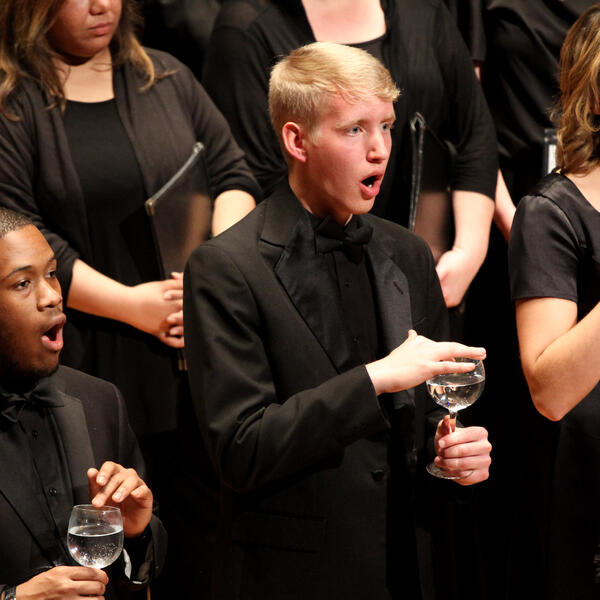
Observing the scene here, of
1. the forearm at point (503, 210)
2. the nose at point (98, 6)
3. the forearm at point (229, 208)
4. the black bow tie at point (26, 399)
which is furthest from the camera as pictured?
the forearm at point (503, 210)

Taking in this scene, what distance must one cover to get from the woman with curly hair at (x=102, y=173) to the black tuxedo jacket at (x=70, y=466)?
2.11 ft

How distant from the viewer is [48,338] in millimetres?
2705

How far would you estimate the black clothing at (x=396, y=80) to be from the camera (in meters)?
3.79

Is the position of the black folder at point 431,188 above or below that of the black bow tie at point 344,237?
below

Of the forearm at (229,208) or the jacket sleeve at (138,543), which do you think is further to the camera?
the forearm at (229,208)

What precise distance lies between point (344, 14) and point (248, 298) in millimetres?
1490

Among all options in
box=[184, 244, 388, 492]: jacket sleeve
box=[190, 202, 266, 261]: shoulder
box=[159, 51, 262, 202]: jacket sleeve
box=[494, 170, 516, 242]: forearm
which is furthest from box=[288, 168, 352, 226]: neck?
box=[494, 170, 516, 242]: forearm

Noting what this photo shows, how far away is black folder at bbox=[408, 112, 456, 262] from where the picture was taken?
3.76 meters

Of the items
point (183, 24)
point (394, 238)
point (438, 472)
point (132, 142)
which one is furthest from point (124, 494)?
point (183, 24)

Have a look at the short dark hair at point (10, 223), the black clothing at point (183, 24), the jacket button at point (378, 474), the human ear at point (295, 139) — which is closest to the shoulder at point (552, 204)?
the human ear at point (295, 139)

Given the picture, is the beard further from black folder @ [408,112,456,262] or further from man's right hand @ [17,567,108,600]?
black folder @ [408,112,456,262]

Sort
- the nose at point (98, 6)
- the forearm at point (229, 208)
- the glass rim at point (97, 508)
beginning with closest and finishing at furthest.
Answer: the glass rim at point (97, 508) < the nose at point (98, 6) < the forearm at point (229, 208)

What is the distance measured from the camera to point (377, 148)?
2771mm

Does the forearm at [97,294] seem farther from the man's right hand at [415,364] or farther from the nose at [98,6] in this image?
the man's right hand at [415,364]
